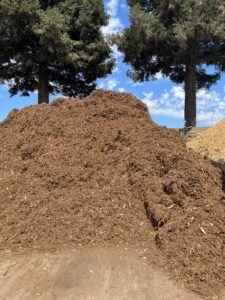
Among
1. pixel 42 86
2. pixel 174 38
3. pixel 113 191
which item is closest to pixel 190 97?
pixel 174 38

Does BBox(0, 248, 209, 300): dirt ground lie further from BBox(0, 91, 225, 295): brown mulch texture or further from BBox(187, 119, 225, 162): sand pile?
BBox(187, 119, 225, 162): sand pile

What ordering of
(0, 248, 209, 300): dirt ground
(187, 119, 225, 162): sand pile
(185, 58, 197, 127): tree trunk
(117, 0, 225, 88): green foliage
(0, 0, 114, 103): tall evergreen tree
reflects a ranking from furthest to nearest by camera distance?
(185, 58, 197, 127): tree trunk → (0, 0, 114, 103): tall evergreen tree → (117, 0, 225, 88): green foliage → (187, 119, 225, 162): sand pile → (0, 248, 209, 300): dirt ground

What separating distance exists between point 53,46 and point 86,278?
11860 mm

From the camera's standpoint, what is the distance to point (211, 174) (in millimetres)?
5008

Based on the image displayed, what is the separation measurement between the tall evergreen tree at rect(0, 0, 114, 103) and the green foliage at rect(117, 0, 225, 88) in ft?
5.02

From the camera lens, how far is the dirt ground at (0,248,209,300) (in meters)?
3.59

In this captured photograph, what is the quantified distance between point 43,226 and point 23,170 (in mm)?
1211

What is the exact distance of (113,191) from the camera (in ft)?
15.8

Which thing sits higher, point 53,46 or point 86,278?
point 53,46

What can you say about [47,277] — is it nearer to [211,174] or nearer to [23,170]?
[23,170]

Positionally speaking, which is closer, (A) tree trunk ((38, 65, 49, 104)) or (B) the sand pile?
(B) the sand pile

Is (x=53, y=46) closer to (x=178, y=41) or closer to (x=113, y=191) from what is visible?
(x=178, y=41)

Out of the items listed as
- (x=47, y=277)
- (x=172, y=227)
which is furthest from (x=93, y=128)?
(x=47, y=277)

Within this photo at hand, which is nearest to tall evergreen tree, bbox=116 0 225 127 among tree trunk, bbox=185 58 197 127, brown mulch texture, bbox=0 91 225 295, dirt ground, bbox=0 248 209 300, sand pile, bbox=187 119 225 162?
tree trunk, bbox=185 58 197 127
